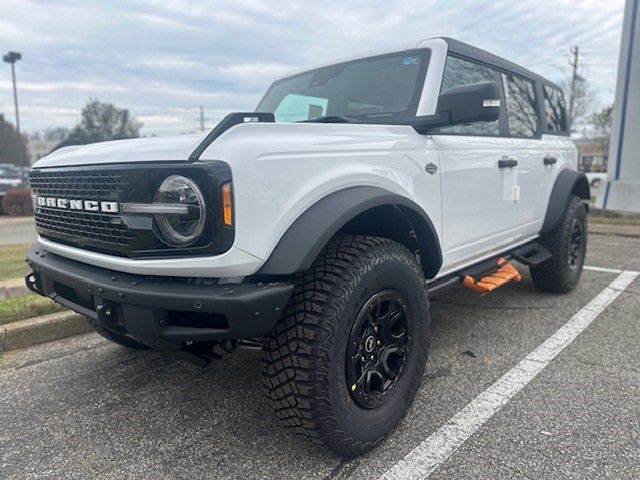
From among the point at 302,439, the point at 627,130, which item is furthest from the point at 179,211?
the point at 627,130

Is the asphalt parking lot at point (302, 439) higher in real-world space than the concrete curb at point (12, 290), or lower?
lower

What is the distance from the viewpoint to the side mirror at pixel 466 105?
95.4 inches

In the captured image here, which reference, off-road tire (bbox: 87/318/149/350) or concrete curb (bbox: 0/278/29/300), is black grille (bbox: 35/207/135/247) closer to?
off-road tire (bbox: 87/318/149/350)

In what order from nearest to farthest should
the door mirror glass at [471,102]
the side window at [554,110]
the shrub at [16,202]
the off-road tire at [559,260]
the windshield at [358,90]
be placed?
1. the door mirror glass at [471,102]
2. the windshield at [358,90]
3. the off-road tire at [559,260]
4. the side window at [554,110]
5. the shrub at [16,202]

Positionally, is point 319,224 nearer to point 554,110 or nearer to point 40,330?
point 40,330

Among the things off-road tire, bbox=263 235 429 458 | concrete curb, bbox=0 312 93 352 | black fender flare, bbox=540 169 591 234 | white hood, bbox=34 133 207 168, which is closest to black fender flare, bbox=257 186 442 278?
off-road tire, bbox=263 235 429 458

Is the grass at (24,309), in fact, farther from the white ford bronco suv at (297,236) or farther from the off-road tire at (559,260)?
the off-road tire at (559,260)

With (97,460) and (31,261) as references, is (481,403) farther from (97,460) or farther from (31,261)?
(31,261)

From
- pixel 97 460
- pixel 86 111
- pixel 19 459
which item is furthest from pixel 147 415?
pixel 86 111

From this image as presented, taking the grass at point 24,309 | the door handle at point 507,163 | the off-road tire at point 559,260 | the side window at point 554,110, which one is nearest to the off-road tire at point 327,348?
the door handle at point 507,163

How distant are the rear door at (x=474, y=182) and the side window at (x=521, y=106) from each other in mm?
203

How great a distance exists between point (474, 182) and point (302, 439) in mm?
1898

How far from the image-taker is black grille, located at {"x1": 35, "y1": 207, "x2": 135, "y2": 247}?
6.74ft

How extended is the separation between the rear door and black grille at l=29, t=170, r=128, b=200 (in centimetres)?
174
